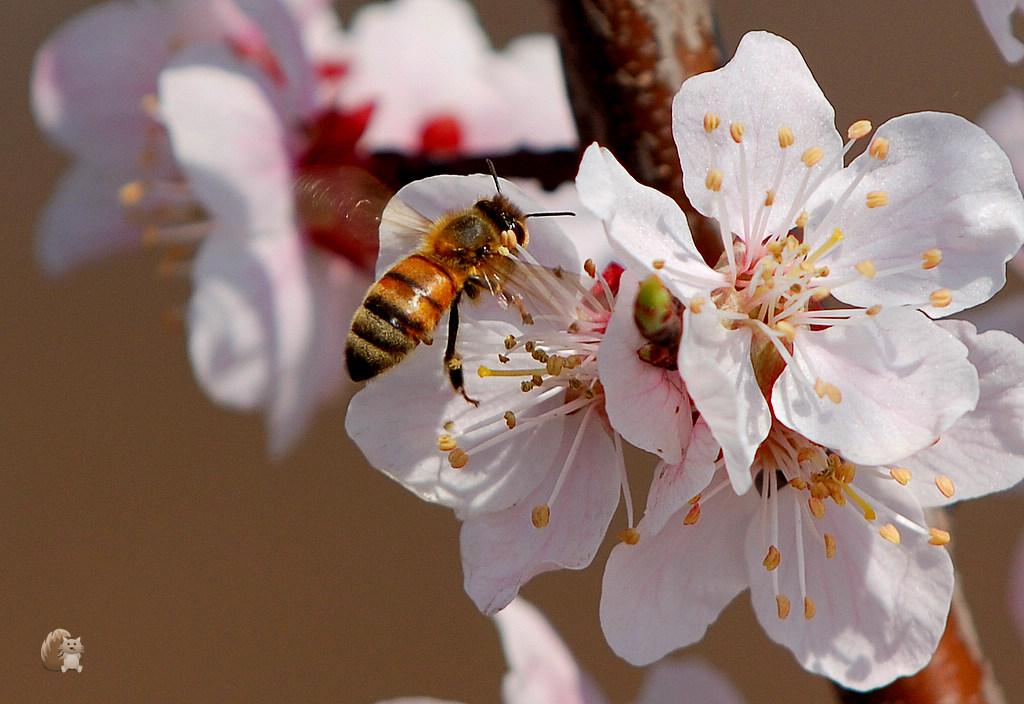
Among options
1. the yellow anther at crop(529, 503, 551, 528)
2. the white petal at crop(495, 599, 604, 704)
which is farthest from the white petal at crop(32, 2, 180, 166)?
the yellow anther at crop(529, 503, 551, 528)

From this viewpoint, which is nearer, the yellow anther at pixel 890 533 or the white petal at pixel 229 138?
the yellow anther at pixel 890 533

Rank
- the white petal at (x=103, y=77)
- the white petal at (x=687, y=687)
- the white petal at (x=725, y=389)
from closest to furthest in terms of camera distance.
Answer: the white petal at (x=725, y=389)
the white petal at (x=687, y=687)
the white petal at (x=103, y=77)

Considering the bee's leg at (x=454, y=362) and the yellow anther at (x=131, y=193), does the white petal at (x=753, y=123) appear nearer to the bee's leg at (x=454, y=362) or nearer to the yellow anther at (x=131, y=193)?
the bee's leg at (x=454, y=362)

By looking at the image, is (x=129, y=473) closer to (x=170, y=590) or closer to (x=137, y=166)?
(x=170, y=590)

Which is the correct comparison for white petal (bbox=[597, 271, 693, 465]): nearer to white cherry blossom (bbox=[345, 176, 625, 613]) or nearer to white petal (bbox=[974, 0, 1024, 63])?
white cherry blossom (bbox=[345, 176, 625, 613])

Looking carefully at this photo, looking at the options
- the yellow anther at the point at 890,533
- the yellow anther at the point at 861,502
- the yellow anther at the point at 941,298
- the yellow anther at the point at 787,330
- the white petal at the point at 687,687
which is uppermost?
the yellow anther at the point at 787,330

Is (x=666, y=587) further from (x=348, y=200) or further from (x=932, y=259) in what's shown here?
(x=348, y=200)

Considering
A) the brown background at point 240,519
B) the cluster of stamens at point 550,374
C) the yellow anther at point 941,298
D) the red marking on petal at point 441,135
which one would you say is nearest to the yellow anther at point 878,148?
the yellow anther at point 941,298

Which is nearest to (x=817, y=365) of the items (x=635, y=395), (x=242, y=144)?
(x=635, y=395)
